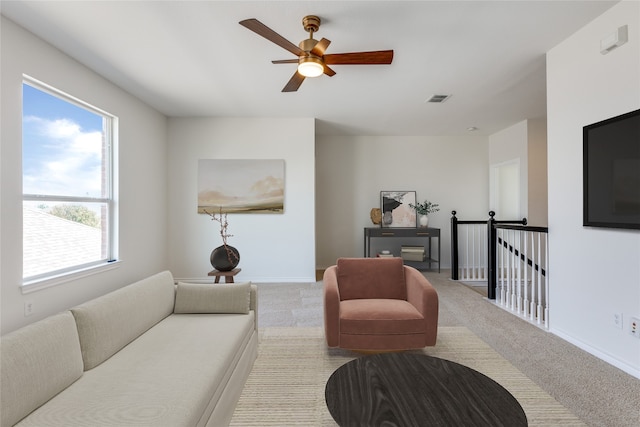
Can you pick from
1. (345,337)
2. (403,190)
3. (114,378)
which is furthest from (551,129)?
(114,378)

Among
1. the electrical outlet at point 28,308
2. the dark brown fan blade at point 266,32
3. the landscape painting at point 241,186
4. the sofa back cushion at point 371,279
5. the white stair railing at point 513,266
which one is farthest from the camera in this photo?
the landscape painting at point 241,186

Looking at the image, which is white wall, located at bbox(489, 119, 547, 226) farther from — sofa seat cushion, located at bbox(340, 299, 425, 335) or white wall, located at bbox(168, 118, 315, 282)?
sofa seat cushion, located at bbox(340, 299, 425, 335)

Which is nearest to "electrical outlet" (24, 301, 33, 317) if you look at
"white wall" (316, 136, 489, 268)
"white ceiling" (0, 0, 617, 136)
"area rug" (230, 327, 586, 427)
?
"area rug" (230, 327, 586, 427)

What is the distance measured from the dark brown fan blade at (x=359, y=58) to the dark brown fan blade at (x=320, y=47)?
80 mm

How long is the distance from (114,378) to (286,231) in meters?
3.66

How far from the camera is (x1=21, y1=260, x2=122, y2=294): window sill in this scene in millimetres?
2523

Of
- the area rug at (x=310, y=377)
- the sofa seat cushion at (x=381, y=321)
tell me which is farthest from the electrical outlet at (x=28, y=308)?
the sofa seat cushion at (x=381, y=321)

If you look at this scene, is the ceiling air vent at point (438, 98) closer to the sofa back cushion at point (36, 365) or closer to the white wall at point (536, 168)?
the white wall at point (536, 168)

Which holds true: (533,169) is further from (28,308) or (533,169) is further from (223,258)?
(28,308)

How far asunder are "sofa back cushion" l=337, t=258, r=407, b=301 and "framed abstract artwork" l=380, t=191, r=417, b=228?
10.5 feet

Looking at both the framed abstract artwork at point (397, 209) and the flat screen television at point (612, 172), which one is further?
the framed abstract artwork at point (397, 209)

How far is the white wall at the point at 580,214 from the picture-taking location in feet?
7.39

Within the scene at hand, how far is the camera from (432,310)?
243cm

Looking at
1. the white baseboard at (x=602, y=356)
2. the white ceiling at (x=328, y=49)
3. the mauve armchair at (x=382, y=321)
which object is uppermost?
the white ceiling at (x=328, y=49)
